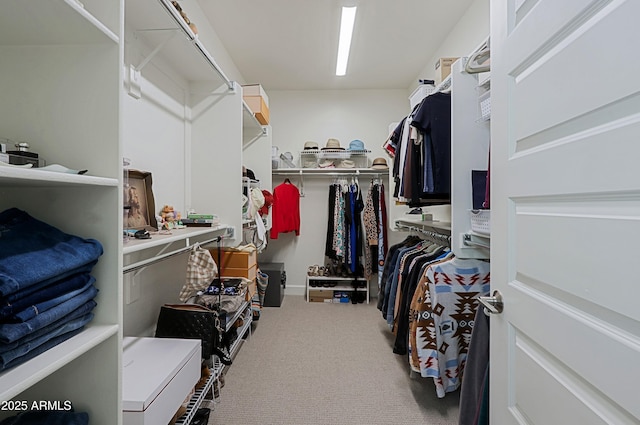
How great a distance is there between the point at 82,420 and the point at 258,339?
2077 millimetres

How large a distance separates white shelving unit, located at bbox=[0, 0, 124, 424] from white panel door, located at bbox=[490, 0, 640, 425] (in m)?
1.12

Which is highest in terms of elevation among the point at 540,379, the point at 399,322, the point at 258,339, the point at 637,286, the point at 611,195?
the point at 611,195

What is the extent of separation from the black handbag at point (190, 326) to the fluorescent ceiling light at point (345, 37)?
2472mm

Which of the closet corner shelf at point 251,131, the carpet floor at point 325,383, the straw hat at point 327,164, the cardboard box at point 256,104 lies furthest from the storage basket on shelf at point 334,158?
the carpet floor at point 325,383

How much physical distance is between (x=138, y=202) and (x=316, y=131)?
2863 millimetres

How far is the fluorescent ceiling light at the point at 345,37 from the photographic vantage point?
2445mm

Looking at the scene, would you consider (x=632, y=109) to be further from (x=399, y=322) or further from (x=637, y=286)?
(x=399, y=322)

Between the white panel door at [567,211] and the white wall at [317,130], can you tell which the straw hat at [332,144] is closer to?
the white wall at [317,130]

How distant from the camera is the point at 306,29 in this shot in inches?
108

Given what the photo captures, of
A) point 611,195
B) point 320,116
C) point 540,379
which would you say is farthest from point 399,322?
point 320,116

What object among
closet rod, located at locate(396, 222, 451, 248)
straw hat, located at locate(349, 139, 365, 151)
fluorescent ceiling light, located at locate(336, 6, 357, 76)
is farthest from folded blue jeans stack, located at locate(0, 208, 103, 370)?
straw hat, located at locate(349, 139, 365, 151)

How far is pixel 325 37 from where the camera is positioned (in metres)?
2.85

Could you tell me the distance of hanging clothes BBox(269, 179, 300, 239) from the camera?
387 centimetres

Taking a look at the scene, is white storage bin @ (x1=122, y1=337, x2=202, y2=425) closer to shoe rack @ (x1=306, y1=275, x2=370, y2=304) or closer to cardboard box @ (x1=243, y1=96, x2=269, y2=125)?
cardboard box @ (x1=243, y1=96, x2=269, y2=125)
